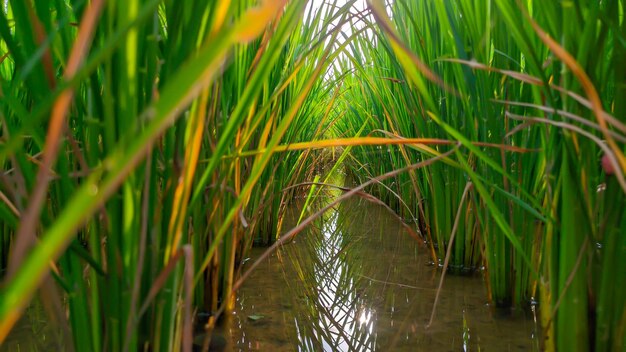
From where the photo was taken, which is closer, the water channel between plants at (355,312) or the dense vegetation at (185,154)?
the dense vegetation at (185,154)

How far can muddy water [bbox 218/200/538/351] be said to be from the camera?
0.75 meters

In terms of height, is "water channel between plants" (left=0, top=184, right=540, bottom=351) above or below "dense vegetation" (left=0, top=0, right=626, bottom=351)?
below

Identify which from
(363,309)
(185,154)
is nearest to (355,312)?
(363,309)

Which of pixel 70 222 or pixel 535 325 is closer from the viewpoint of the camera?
pixel 70 222

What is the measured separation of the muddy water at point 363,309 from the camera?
0.75 m

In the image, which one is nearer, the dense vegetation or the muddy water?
the dense vegetation

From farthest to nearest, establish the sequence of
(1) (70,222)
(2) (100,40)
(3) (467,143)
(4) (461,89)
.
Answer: (4) (461,89) → (3) (467,143) → (2) (100,40) → (1) (70,222)

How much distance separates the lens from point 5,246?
3.70 ft

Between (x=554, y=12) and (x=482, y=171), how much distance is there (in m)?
0.43

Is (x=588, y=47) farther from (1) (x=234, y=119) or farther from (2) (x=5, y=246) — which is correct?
(2) (x=5, y=246)

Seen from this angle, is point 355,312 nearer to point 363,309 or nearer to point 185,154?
point 363,309

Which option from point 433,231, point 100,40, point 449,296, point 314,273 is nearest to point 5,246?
point 314,273

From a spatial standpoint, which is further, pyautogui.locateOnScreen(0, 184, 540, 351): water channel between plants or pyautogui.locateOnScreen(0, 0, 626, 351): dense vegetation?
pyautogui.locateOnScreen(0, 184, 540, 351): water channel between plants

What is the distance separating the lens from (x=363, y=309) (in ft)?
2.95
